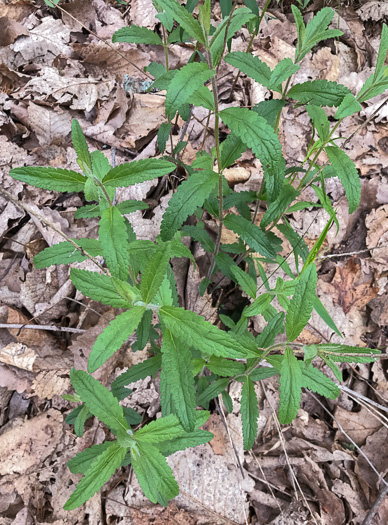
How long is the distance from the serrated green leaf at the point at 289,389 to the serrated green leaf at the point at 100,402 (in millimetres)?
704

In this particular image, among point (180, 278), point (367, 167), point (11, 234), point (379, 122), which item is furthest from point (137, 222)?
point (379, 122)

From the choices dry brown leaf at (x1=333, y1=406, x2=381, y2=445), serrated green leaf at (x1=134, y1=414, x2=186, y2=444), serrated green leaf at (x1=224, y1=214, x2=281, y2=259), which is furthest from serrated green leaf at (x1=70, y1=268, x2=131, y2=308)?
dry brown leaf at (x1=333, y1=406, x2=381, y2=445)

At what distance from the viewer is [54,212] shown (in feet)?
10.2

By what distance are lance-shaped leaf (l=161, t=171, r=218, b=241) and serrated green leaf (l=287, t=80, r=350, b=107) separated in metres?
0.65

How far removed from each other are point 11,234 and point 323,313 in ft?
7.97

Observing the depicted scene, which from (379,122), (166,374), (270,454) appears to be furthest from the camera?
(379,122)

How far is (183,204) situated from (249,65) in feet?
2.49

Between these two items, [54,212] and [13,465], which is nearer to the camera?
[13,465]

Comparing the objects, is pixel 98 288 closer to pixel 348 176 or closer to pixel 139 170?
pixel 139 170

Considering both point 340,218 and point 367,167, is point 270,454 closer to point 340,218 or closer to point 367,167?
point 340,218

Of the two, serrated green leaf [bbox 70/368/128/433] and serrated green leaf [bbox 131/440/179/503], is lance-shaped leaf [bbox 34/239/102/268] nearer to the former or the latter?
serrated green leaf [bbox 70/368/128/433]

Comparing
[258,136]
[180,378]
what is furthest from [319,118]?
[180,378]

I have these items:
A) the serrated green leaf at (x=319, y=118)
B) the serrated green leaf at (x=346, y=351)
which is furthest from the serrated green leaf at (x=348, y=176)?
the serrated green leaf at (x=346, y=351)

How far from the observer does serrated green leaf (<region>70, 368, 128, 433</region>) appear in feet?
5.53
